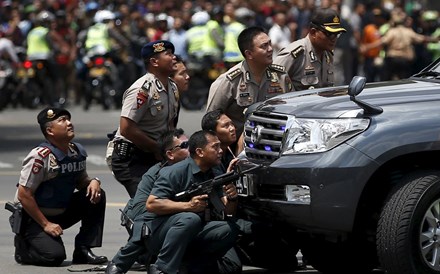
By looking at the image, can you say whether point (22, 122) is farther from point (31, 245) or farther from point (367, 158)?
point (367, 158)

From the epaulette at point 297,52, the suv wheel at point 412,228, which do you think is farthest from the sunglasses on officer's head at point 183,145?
the epaulette at point 297,52

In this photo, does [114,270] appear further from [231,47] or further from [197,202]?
[231,47]

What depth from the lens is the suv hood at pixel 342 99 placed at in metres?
8.08

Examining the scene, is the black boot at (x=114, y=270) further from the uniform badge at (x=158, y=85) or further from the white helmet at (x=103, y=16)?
the white helmet at (x=103, y=16)

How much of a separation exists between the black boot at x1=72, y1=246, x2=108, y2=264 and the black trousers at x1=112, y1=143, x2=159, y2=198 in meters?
0.50

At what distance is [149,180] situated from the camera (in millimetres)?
8750

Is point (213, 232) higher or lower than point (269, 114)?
lower

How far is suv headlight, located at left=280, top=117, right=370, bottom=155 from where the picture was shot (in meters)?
7.90

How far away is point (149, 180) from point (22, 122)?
577 inches

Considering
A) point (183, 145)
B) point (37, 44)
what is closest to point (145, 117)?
point (183, 145)

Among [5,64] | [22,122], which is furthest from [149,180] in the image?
[5,64]

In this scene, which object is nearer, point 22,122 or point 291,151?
point 291,151

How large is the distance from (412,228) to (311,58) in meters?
2.63

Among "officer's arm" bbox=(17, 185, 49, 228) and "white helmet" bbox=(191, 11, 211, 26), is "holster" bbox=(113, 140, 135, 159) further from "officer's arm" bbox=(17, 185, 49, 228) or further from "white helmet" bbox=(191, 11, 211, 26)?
"white helmet" bbox=(191, 11, 211, 26)
